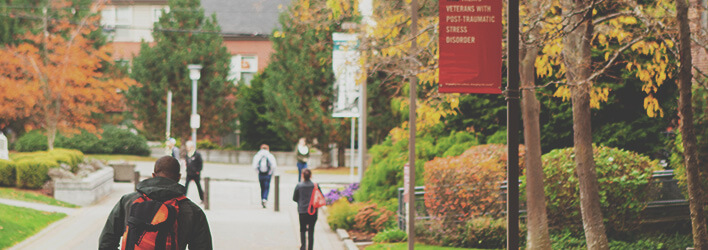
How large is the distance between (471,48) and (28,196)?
1455 cm

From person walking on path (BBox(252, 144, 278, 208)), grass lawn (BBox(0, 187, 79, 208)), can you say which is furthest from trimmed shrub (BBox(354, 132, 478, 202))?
grass lawn (BBox(0, 187, 79, 208))

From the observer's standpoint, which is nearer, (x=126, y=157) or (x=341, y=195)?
(x=341, y=195)

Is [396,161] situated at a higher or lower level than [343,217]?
higher

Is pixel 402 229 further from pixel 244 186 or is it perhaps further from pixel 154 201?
pixel 244 186

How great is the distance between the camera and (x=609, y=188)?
43.3 feet

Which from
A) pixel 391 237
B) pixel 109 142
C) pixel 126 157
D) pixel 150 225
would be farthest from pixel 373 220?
pixel 109 142

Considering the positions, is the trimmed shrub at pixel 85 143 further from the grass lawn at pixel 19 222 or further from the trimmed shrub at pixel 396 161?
the trimmed shrub at pixel 396 161

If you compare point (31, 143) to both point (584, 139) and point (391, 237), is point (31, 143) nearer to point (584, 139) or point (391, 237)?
point (391, 237)

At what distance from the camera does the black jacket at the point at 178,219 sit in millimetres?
5203

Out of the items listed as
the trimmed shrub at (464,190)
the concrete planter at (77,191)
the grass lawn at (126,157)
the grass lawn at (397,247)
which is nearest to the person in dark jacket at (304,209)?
the grass lawn at (397,247)

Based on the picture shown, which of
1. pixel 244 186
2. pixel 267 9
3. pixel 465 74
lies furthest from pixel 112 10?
pixel 465 74

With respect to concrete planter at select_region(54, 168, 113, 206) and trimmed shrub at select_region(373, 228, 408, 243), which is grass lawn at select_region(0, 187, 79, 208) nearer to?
concrete planter at select_region(54, 168, 113, 206)

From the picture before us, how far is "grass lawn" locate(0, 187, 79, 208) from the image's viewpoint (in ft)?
59.7

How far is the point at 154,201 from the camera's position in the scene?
5184mm
